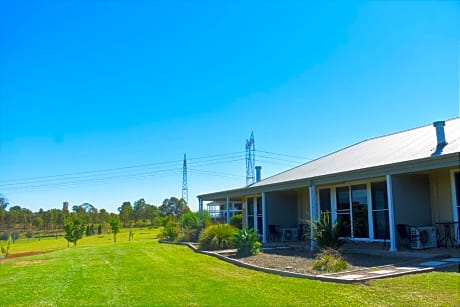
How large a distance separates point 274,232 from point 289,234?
702 mm

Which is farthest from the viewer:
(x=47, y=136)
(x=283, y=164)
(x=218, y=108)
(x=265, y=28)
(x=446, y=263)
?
(x=283, y=164)

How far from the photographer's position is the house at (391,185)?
11398 mm

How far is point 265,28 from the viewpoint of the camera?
13.1 metres

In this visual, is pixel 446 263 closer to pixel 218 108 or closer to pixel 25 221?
pixel 218 108

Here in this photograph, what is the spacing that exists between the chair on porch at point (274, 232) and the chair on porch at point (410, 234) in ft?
24.6

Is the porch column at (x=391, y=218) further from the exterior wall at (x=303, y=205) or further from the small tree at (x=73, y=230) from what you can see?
the small tree at (x=73, y=230)

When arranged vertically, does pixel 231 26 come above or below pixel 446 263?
above

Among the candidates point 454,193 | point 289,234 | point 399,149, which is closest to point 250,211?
point 289,234

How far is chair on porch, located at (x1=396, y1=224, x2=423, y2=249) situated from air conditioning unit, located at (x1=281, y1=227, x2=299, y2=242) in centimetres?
718

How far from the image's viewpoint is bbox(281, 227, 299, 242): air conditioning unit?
60.7 ft

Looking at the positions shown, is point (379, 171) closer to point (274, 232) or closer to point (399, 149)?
point (399, 149)

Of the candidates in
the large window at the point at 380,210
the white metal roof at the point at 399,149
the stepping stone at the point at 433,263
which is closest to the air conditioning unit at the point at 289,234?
the white metal roof at the point at 399,149

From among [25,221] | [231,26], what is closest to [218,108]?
[231,26]

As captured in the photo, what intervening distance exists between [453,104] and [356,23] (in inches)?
268
